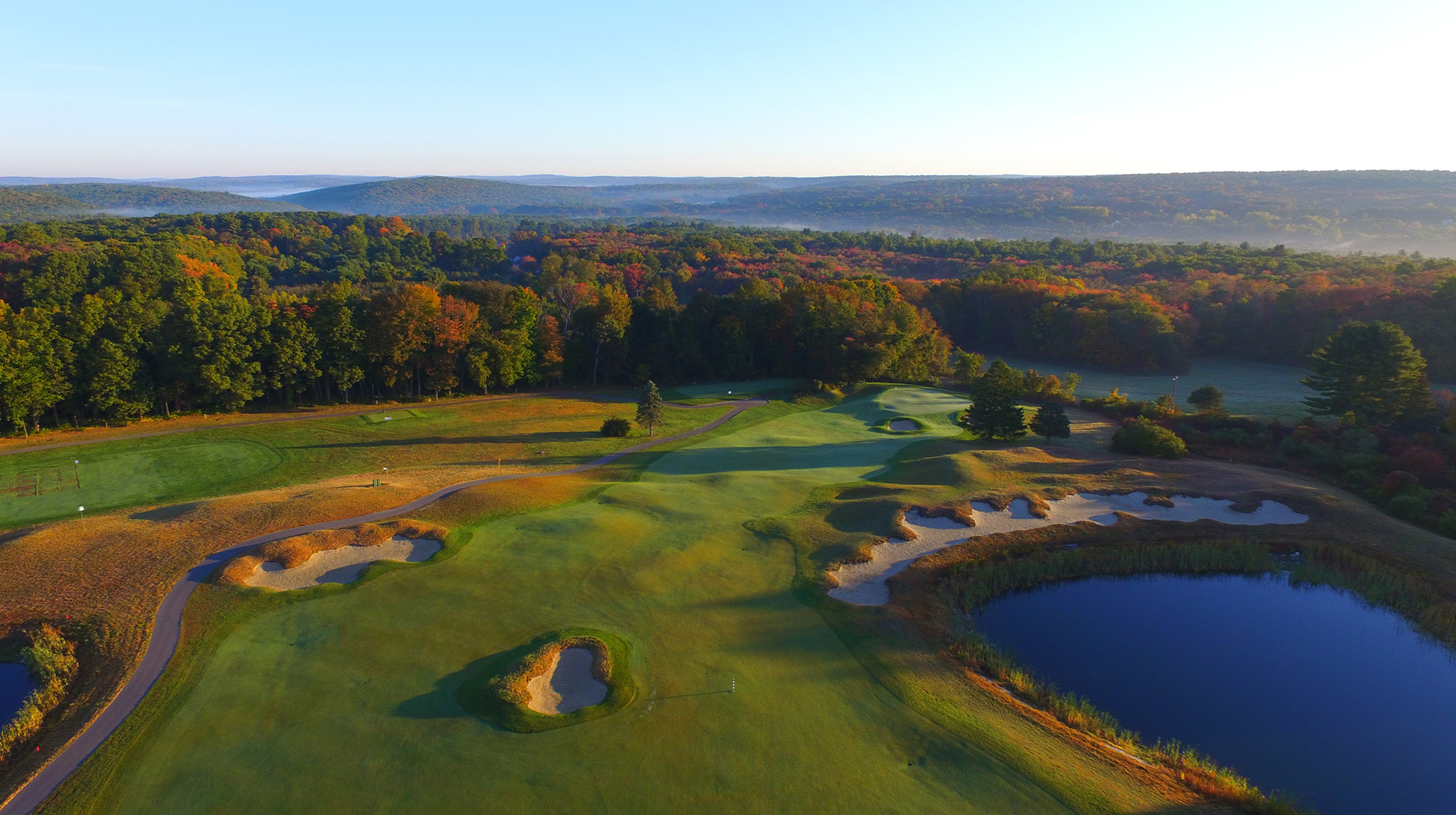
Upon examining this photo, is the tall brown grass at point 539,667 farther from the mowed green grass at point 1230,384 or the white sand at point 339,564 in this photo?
the mowed green grass at point 1230,384

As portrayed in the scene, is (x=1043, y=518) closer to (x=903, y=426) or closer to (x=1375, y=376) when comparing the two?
(x=903, y=426)

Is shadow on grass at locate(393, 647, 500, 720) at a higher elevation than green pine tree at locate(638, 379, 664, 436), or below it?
below

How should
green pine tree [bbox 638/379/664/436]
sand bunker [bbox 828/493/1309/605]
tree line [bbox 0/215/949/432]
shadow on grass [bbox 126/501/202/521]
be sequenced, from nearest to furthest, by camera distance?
sand bunker [bbox 828/493/1309/605] → shadow on grass [bbox 126/501/202/521] → tree line [bbox 0/215/949/432] → green pine tree [bbox 638/379/664/436]

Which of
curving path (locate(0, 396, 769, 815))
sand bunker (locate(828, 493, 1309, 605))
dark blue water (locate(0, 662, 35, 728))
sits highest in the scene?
curving path (locate(0, 396, 769, 815))

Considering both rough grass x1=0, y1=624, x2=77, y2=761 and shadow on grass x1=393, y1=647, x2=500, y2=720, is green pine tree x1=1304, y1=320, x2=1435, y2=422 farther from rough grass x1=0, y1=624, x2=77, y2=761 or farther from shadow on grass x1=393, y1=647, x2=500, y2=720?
rough grass x1=0, y1=624, x2=77, y2=761

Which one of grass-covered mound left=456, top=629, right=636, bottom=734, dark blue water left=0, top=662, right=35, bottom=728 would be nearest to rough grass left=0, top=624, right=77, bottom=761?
dark blue water left=0, top=662, right=35, bottom=728

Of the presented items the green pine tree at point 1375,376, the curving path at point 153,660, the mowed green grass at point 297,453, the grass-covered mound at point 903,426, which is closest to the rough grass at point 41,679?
the curving path at point 153,660
